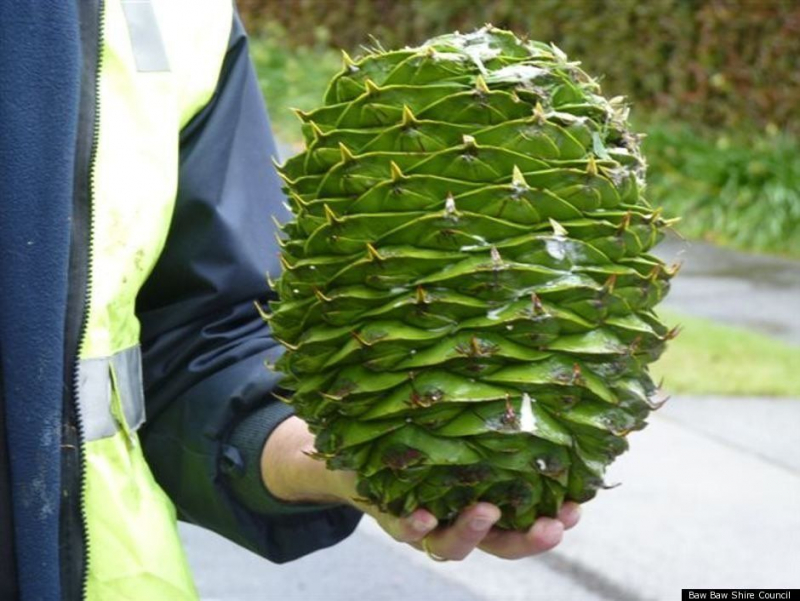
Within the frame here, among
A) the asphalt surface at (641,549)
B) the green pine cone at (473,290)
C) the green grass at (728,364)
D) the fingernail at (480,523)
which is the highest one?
the green pine cone at (473,290)

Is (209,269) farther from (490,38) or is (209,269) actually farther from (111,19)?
(490,38)

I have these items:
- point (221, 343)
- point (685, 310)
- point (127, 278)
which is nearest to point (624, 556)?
point (221, 343)

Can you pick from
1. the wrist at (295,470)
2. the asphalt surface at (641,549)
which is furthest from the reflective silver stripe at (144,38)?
the asphalt surface at (641,549)

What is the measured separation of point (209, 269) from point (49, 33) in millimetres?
468

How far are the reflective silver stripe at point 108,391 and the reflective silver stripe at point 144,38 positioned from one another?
14.8 inches

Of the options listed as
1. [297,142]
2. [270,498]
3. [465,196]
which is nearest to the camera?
[465,196]

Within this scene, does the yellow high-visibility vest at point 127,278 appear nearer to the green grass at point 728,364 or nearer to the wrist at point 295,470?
the wrist at point 295,470

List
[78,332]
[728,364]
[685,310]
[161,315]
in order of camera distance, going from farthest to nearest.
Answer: [685,310]
[728,364]
[161,315]
[78,332]

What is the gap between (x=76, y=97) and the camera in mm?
1815

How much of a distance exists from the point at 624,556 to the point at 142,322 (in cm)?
388

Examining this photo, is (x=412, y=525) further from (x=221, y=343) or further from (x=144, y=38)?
(x=144, y=38)

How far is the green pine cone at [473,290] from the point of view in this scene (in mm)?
1682

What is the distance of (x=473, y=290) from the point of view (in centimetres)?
168

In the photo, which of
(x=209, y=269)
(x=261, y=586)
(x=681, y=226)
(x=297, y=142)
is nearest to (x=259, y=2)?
(x=297, y=142)
